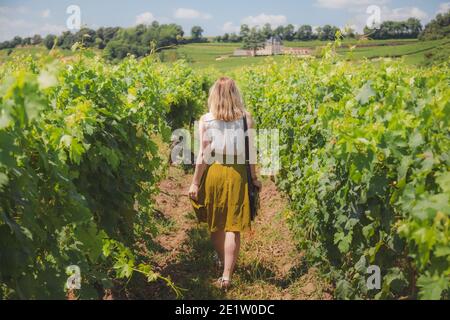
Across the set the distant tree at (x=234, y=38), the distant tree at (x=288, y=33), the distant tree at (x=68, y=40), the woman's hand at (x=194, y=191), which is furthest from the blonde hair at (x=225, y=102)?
the distant tree at (x=234, y=38)

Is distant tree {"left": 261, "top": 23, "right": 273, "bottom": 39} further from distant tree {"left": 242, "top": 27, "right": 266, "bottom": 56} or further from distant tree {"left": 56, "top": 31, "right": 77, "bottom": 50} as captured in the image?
distant tree {"left": 56, "top": 31, "right": 77, "bottom": 50}

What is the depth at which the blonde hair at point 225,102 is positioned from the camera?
408cm

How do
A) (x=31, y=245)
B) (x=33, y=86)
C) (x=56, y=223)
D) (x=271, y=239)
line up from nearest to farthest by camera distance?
(x=33, y=86) → (x=31, y=245) → (x=56, y=223) → (x=271, y=239)

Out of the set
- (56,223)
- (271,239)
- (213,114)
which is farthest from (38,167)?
(271,239)

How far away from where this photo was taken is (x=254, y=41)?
5019 centimetres

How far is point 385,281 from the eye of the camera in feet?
9.73

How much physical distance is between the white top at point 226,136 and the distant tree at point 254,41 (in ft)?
137

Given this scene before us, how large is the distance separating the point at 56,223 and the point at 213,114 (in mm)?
1930

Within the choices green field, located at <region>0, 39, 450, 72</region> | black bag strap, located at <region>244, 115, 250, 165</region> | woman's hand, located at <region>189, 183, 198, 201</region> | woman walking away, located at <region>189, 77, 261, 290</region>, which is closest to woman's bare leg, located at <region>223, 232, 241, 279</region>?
woman walking away, located at <region>189, 77, 261, 290</region>

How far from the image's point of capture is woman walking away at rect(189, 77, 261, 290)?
411 cm

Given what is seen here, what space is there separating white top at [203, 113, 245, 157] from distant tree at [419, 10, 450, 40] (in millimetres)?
49007

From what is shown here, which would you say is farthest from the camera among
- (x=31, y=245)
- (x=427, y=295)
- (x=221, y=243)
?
(x=221, y=243)
